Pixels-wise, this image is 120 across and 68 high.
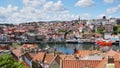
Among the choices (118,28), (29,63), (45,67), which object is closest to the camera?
(29,63)

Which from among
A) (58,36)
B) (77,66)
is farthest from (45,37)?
(77,66)

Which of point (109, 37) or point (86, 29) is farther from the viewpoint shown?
point (86, 29)

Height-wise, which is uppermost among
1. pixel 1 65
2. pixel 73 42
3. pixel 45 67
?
pixel 1 65

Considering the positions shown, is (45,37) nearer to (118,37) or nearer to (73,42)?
(73,42)

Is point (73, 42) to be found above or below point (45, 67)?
below

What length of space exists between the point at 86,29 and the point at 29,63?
533 feet

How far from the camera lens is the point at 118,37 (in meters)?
146

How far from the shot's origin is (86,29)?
198 meters

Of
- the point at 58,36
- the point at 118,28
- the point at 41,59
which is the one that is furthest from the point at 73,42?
the point at 41,59

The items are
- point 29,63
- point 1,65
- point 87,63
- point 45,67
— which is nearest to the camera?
point 1,65

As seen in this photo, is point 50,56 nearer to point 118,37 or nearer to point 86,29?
point 118,37

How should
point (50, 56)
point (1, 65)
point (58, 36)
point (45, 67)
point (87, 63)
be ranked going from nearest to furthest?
point (1, 65), point (87, 63), point (45, 67), point (50, 56), point (58, 36)

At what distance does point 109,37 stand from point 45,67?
111m

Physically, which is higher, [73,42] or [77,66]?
[77,66]
